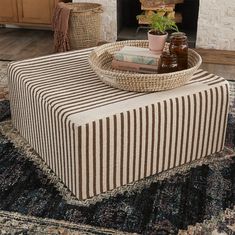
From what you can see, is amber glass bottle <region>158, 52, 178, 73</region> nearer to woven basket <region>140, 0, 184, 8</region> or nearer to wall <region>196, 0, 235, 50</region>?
wall <region>196, 0, 235, 50</region>

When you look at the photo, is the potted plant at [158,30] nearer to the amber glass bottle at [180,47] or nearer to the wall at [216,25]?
the amber glass bottle at [180,47]

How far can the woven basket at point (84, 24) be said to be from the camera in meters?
3.54

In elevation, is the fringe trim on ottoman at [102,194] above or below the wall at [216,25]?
below

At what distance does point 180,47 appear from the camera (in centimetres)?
198

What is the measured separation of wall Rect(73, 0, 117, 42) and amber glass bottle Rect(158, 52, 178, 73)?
2.05m

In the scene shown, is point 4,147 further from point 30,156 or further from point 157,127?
point 157,127

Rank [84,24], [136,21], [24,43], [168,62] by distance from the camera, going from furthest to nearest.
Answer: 1. [136,21]
2. [24,43]
3. [84,24]
4. [168,62]

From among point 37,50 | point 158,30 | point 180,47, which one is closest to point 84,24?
point 37,50

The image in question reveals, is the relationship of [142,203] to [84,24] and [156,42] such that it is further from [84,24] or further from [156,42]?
[84,24]

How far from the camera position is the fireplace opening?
3.98 m

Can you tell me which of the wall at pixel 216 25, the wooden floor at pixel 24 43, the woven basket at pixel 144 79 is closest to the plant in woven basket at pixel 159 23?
the woven basket at pixel 144 79

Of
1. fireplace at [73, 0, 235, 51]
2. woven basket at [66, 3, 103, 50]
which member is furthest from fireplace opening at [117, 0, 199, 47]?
woven basket at [66, 3, 103, 50]

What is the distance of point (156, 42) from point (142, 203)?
31.8 inches

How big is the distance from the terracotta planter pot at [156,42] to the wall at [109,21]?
1.85 m
